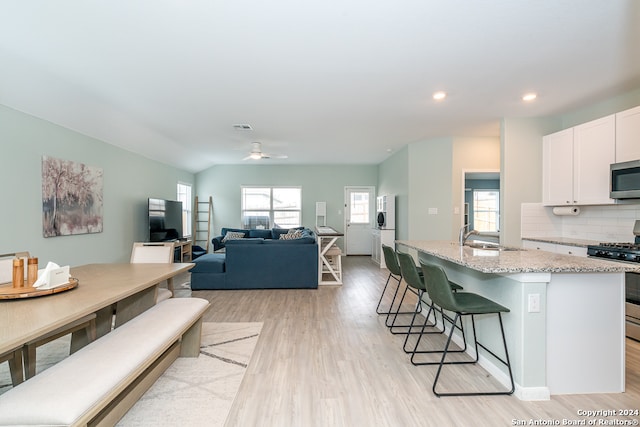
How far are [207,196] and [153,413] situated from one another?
7.30 meters

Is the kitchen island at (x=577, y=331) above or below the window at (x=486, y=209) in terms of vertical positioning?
below

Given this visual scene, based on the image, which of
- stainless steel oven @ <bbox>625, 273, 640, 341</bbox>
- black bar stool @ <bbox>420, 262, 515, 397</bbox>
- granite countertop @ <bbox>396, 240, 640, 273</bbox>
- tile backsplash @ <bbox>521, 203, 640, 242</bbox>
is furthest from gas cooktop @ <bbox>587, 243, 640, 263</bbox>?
black bar stool @ <bbox>420, 262, 515, 397</bbox>

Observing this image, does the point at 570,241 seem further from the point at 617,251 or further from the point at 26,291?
the point at 26,291

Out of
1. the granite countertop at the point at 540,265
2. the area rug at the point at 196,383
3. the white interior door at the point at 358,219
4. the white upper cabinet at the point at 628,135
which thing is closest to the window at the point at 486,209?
the white interior door at the point at 358,219

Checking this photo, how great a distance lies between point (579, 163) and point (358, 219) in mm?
5532

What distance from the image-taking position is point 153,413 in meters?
1.90

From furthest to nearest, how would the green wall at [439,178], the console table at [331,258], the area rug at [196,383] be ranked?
1. the green wall at [439,178]
2. the console table at [331,258]
3. the area rug at [196,383]

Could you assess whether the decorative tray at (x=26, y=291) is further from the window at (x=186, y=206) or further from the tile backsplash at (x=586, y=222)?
the window at (x=186, y=206)

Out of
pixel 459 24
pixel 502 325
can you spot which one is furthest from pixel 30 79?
pixel 502 325

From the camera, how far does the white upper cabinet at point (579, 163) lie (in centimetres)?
345

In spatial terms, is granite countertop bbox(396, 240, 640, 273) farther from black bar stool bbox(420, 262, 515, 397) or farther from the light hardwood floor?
the light hardwood floor

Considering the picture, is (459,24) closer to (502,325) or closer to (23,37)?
(502,325)

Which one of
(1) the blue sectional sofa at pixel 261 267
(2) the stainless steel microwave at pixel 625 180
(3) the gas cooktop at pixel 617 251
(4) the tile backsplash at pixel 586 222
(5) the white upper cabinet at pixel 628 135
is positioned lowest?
(1) the blue sectional sofa at pixel 261 267

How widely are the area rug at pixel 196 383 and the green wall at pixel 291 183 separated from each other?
227 inches
